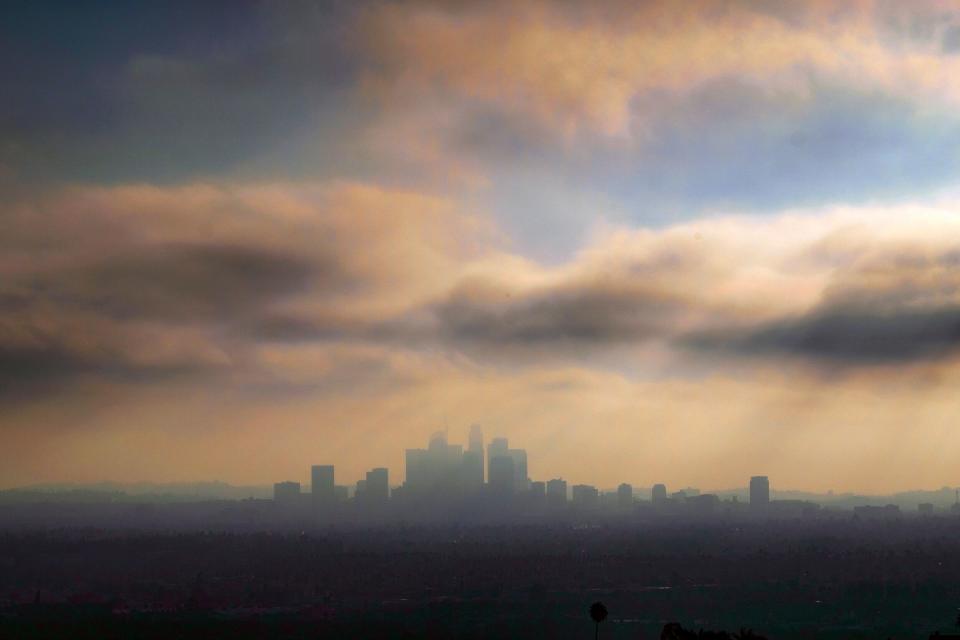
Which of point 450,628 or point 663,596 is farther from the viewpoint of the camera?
point 663,596

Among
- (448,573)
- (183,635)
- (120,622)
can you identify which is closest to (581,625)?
(183,635)

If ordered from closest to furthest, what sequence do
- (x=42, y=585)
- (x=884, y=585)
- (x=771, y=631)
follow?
(x=771, y=631) → (x=884, y=585) → (x=42, y=585)

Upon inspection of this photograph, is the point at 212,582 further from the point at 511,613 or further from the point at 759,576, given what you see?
the point at 759,576

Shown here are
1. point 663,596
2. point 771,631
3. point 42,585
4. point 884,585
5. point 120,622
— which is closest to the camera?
point 771,631

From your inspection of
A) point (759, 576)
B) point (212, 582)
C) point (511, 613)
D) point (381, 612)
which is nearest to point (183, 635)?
point (381, 612)

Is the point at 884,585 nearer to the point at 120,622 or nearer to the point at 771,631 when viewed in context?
the point at 771,631

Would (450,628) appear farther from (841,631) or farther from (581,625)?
(841,631)

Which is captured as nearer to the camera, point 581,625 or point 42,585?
point 581,625

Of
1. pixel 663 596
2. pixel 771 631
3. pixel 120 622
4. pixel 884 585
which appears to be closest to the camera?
pixel 771 631

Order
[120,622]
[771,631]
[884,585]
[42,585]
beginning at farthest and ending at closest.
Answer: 1. [42,585]
2. [884,585]
3. [120,622]
4. [771,631]
